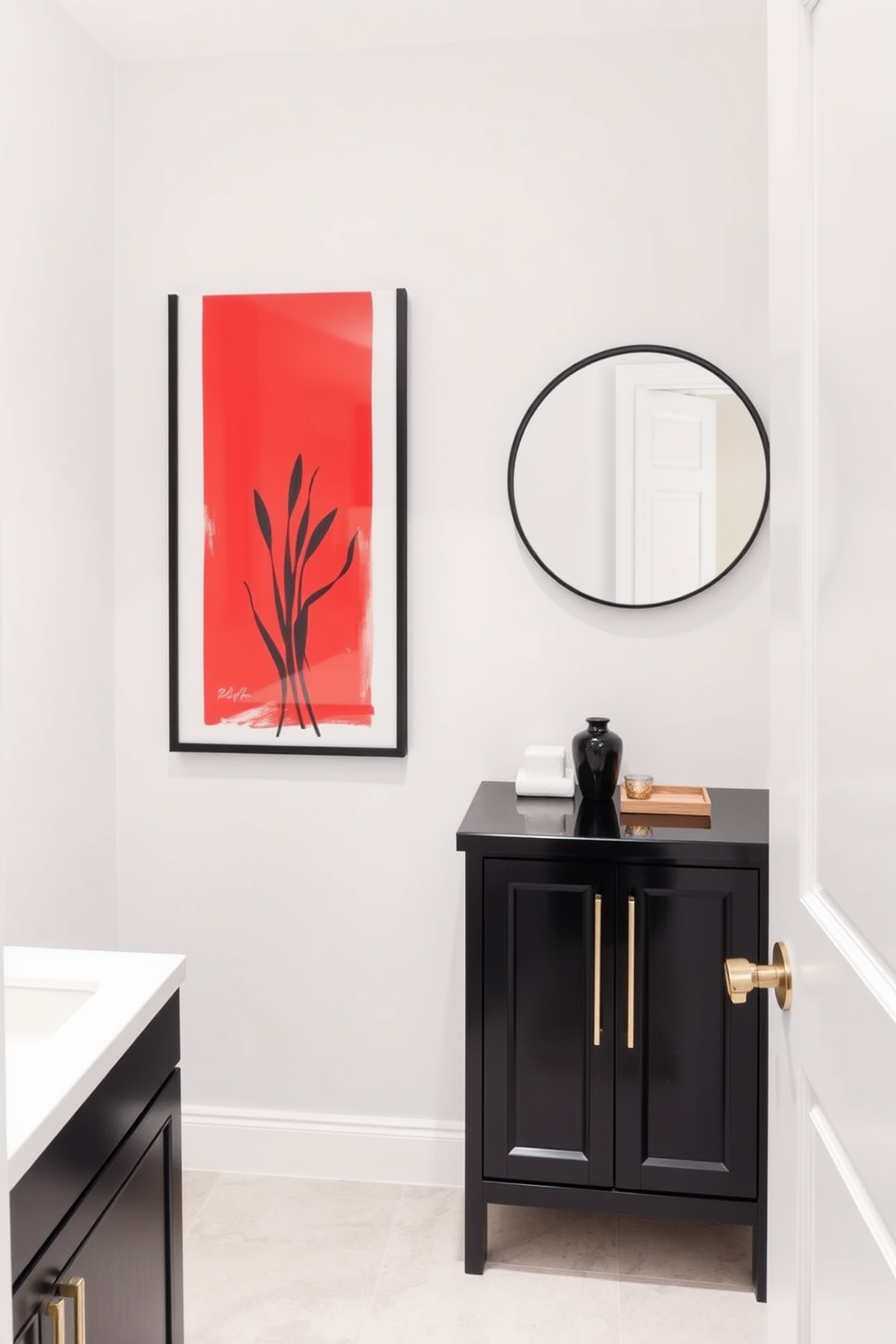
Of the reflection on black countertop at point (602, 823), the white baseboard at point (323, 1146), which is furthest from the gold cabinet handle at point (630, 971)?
the white baseboard at point (323, 1146)

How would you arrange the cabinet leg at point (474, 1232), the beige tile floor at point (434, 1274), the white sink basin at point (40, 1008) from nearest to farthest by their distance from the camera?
the white sink basin at point (40, 1008)
the beige tile floor at point (434, 1274)
the cabinet leg at point (474, 1232)

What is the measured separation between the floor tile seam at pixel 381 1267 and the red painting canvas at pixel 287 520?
3.40 ft

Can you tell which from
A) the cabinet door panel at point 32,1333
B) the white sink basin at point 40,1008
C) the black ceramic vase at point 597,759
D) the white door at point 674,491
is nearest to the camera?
the cabinet door panel at point 32,1333

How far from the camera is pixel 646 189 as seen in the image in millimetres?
2365

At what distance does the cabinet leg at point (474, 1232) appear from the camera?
7.00 feet

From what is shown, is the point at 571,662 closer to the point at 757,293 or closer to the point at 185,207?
the point at 757,293

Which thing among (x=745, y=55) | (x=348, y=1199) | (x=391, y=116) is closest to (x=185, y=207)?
(x=391, y=116)

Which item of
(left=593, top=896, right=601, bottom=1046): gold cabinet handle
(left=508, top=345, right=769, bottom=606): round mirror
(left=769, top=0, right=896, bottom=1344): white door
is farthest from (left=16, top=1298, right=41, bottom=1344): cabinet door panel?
(left=508, top=345, right=769, bottom=606): round mirror

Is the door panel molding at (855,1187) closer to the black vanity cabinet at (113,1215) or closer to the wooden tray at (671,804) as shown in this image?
the black vanity cabinet at (113,1215)

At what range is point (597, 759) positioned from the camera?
7.37 feet

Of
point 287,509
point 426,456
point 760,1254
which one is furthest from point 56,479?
Answer: point 760,1254

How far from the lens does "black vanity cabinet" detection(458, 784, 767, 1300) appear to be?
6.72ft

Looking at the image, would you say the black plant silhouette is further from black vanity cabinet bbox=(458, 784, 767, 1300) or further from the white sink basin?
the white sink basin
